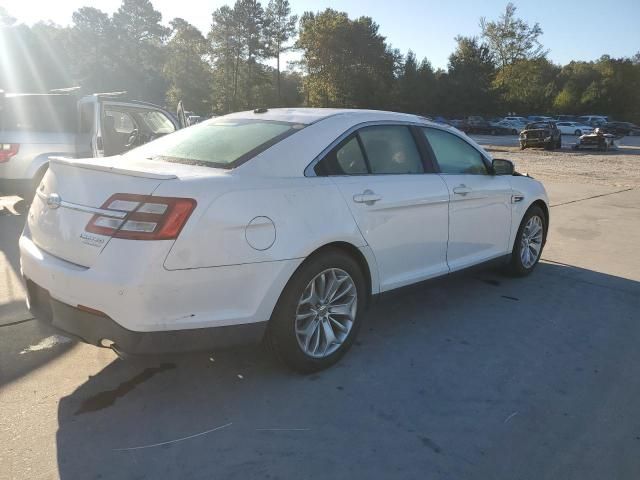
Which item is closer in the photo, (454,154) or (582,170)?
(454,154)

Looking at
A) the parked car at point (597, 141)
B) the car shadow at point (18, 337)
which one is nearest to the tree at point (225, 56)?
the parked car at point (597, 141)

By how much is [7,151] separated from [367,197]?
19.6 ft

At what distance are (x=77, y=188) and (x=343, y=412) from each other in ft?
6.22

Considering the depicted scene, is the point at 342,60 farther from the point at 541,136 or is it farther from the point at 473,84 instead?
the point at 541,136

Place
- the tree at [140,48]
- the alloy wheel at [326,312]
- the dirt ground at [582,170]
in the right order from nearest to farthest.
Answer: the alloy wheel at [326,312], the dirt ground at [582,170], the tree at [140,48]

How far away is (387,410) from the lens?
→ 297 cm

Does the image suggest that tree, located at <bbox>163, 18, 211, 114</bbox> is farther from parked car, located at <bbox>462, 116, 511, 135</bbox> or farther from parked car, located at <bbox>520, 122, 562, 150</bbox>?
parked car, located at <bbox>520, 122, 562, 150</bbox>

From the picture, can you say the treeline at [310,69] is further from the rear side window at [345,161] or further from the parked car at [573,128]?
the rear side window at [345,161]

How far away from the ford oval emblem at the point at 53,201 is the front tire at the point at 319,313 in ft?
4.44

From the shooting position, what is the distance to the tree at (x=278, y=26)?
61.3 m

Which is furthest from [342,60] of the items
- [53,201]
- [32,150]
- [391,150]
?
[53,201]

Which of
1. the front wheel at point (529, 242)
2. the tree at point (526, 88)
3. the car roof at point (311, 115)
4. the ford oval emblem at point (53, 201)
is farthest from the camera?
the tree at point (526, 88)

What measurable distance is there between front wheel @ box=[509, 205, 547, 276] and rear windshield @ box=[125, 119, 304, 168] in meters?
2.79

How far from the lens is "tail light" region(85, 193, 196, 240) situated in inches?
104
